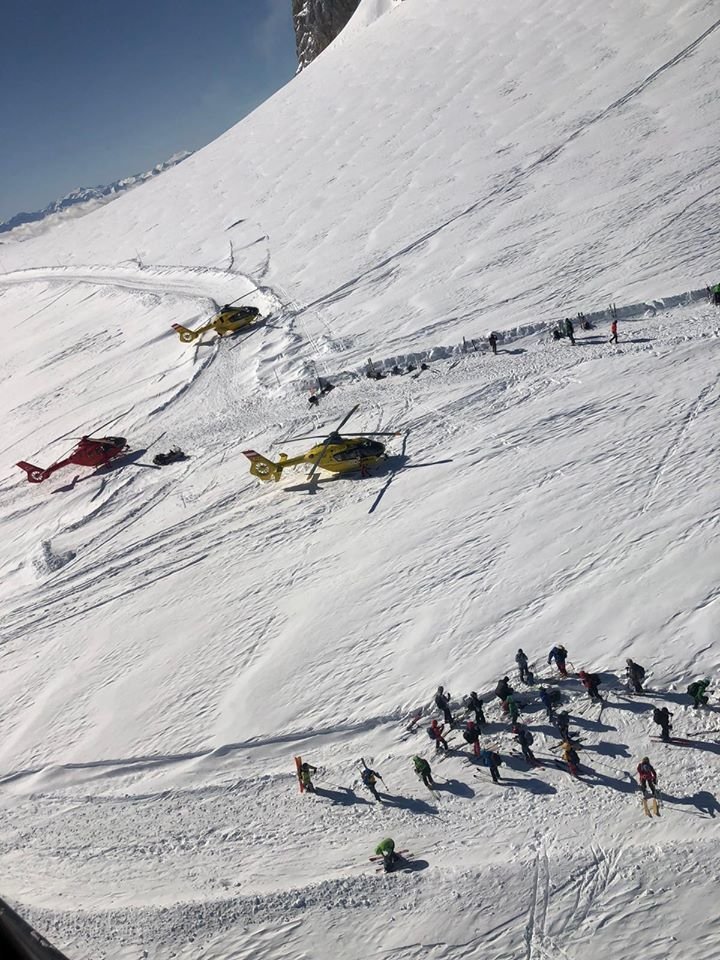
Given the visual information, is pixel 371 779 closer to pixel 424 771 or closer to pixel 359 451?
pixel 424 771

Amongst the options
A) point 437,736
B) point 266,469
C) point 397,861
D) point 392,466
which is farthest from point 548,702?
point 266,469

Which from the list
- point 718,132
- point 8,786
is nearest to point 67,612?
point 8,786

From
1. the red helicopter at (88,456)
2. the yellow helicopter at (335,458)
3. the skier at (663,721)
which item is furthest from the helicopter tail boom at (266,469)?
the skier at (663,721)

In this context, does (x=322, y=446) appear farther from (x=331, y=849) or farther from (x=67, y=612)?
(x=331, y=849)

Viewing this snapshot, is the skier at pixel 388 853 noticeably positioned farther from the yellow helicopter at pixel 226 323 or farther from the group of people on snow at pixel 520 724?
the yellow helicopter at pixel 226 323

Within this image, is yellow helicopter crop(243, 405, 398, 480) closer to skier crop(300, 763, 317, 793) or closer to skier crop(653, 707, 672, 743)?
skier crop(300, 763, 317, 793)

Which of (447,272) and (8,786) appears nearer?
(8,786)

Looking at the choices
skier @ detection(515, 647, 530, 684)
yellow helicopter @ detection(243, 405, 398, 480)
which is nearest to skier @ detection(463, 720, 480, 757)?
skier @ detection(515, 647, 530, 684)
